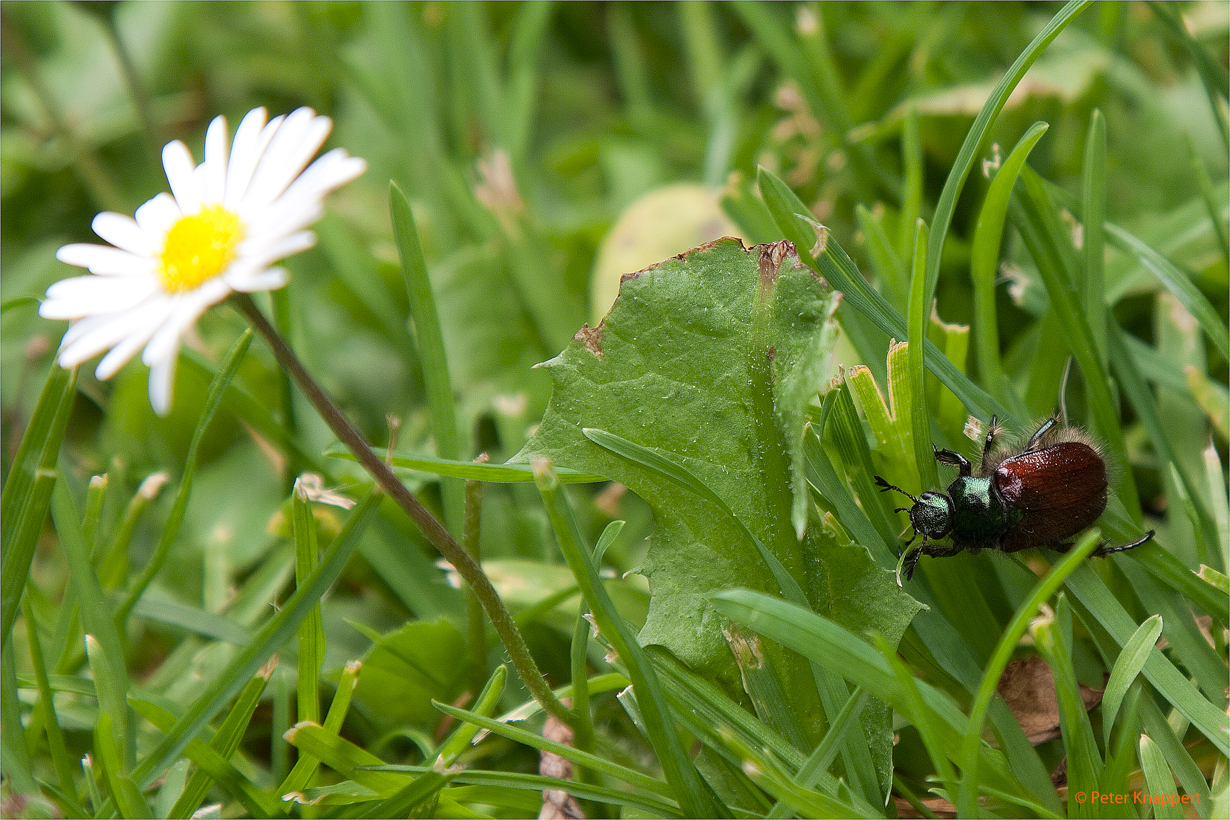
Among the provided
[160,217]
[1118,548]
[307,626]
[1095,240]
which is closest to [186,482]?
[307,626]

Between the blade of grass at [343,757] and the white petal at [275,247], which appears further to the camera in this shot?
the blade of grass at [343,757]

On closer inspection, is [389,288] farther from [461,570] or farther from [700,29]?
[700,29]

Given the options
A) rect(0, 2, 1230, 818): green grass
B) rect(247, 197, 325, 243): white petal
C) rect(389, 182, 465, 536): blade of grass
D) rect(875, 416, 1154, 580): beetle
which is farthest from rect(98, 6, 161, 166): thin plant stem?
rect(875, 416, 1154, 580): beetle

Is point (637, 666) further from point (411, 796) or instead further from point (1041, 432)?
point (1041, 432)

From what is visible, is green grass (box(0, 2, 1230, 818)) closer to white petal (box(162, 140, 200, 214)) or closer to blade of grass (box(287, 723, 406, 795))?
blade of grass (box(287, 723, 406, 795))

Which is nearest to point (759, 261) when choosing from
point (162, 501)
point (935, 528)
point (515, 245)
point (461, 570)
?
point (935, 528)

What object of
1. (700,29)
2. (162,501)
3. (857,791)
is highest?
(700,29)

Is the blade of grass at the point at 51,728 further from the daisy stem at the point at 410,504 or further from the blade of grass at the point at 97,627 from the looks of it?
the daisy stem at the point at 410,504

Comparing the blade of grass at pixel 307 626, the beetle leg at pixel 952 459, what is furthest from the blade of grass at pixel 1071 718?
the blade of grass at pixel 307 626
